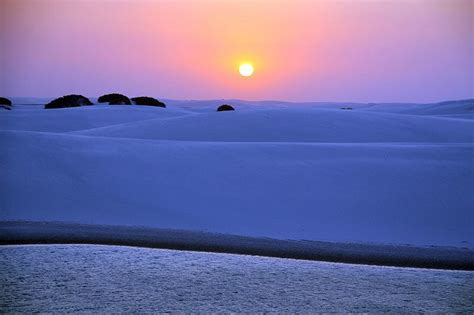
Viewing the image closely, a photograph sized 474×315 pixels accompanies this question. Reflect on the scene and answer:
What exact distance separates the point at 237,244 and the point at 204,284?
1023 mm

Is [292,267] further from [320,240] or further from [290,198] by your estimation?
[290,198]

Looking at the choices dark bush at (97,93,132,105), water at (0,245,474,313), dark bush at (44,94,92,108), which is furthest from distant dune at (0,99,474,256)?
dark bush at (97,93,132,105)

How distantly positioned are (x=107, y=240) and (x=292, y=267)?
50.5 inches

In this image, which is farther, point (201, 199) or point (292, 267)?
point (201, 199)

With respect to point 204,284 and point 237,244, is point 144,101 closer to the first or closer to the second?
point 237,244

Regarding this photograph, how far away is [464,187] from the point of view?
457 centimetres

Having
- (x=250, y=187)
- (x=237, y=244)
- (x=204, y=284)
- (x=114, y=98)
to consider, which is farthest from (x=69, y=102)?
(x=204, y=284)

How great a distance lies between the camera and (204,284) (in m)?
2.38

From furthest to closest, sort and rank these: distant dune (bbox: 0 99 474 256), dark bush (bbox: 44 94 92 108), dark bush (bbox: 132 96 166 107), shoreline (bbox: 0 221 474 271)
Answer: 1. dark bush (bbox: 132 96 166 107)
2. dark bush (bbox: 44 94 92 108)
3. distant dune (bbox: 0 99 474 256)
4. shoreline (bbox: 0 221 474 271)

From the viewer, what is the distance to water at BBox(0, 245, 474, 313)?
2.12 meters

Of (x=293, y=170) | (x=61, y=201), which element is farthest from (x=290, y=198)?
(x=61, y=201)

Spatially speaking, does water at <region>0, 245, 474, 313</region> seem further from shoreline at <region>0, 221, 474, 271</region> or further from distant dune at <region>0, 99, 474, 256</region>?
distant dune at <region>0, 99, 474, 256</region>

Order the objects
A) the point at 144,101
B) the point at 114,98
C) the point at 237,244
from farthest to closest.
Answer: the point at 144,101
the point at 114,98
the point at 237,244

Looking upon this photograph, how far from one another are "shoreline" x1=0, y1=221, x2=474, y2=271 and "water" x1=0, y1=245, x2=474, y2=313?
286mm
